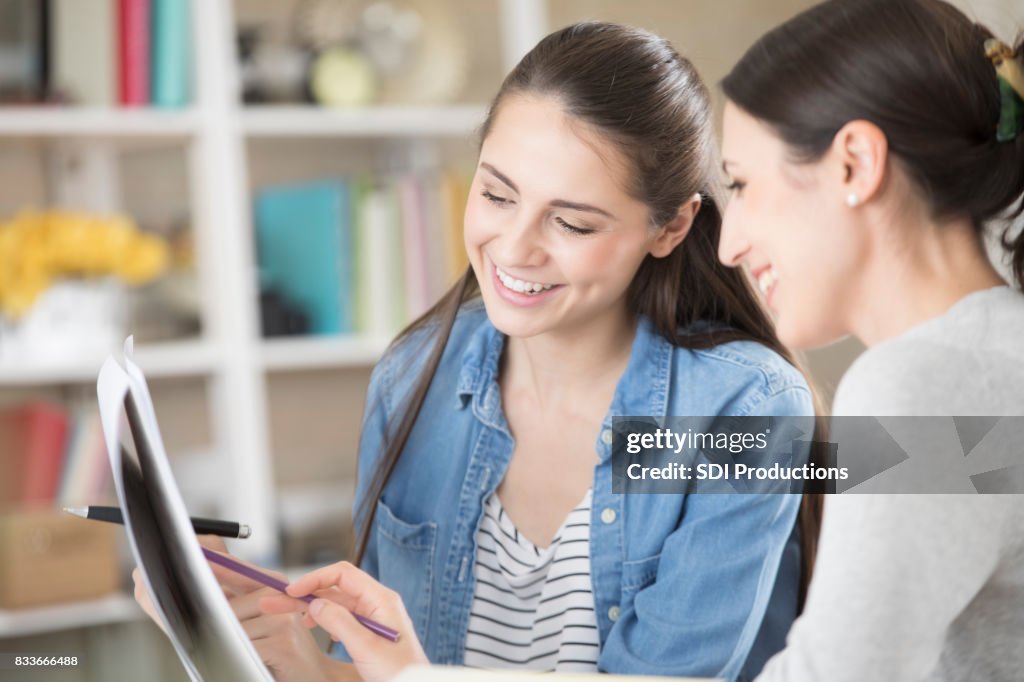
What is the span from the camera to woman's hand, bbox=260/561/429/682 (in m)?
0.85

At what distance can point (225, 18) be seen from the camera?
7.08 ft

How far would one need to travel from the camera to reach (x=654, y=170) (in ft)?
3.64

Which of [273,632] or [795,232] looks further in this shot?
[273,632]

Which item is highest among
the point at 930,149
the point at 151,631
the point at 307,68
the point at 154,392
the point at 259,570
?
the point at 307,68

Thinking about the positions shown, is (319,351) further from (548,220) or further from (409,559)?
(548,220)

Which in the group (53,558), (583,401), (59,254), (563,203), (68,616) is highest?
(563,203)

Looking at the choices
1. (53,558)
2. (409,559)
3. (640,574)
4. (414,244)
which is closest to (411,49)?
(414,244)

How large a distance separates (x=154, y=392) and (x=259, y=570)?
1583 millimetres

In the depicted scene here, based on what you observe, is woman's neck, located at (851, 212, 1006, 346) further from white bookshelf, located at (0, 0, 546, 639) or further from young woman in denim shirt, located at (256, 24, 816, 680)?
white bookshelf, located at (0, 0, 546, 639)

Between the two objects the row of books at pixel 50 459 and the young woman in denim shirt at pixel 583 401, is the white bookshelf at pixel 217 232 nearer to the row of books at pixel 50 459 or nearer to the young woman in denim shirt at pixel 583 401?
the row of books at pixel 50 459

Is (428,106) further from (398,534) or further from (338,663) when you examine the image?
(338,663)

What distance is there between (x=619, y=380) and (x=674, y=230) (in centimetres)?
16

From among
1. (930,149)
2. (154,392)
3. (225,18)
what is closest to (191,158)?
(225,18)

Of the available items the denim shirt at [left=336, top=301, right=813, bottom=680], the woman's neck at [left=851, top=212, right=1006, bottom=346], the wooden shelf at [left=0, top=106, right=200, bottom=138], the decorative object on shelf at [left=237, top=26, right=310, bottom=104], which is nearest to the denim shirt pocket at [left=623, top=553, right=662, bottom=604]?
the denim shirt at [left=336, top=301, right=813, bottom=680]
